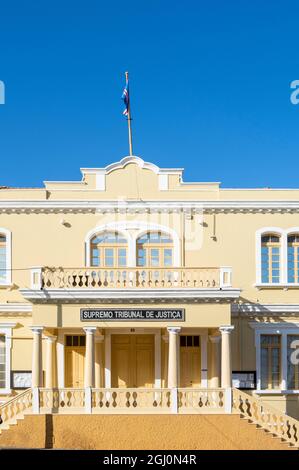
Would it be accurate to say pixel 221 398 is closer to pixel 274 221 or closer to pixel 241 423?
pixel 241 423

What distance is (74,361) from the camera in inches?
925

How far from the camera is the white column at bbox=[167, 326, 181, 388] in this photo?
67.9 ft

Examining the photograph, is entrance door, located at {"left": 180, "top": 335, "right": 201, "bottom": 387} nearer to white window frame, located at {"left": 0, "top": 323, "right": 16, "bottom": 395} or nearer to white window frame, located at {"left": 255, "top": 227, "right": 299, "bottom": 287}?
white window frame, located at {"left": 255, "top": 227, "right": 299, "bottom": 287}

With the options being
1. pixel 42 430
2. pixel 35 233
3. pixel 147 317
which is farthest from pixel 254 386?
pixel 35 233

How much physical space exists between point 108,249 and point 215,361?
5.44 metres

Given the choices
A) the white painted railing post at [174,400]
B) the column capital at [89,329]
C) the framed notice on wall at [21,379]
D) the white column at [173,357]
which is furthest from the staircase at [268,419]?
the framed notice on wall at [21,379]

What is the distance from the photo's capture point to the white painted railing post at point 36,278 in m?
21.3

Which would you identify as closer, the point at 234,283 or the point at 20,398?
the point at 20,398

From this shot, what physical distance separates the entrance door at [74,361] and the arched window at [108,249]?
2779 millimetres

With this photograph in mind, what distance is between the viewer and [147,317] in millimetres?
21281

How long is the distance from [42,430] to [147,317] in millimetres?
4630

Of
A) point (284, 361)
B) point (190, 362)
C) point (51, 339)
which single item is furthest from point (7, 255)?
point (284, 361)

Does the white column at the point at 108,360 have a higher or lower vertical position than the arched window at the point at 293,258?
lower

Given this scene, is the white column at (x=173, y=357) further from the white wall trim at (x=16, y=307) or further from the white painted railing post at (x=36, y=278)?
the white wall trim at (x=16, y=307)
